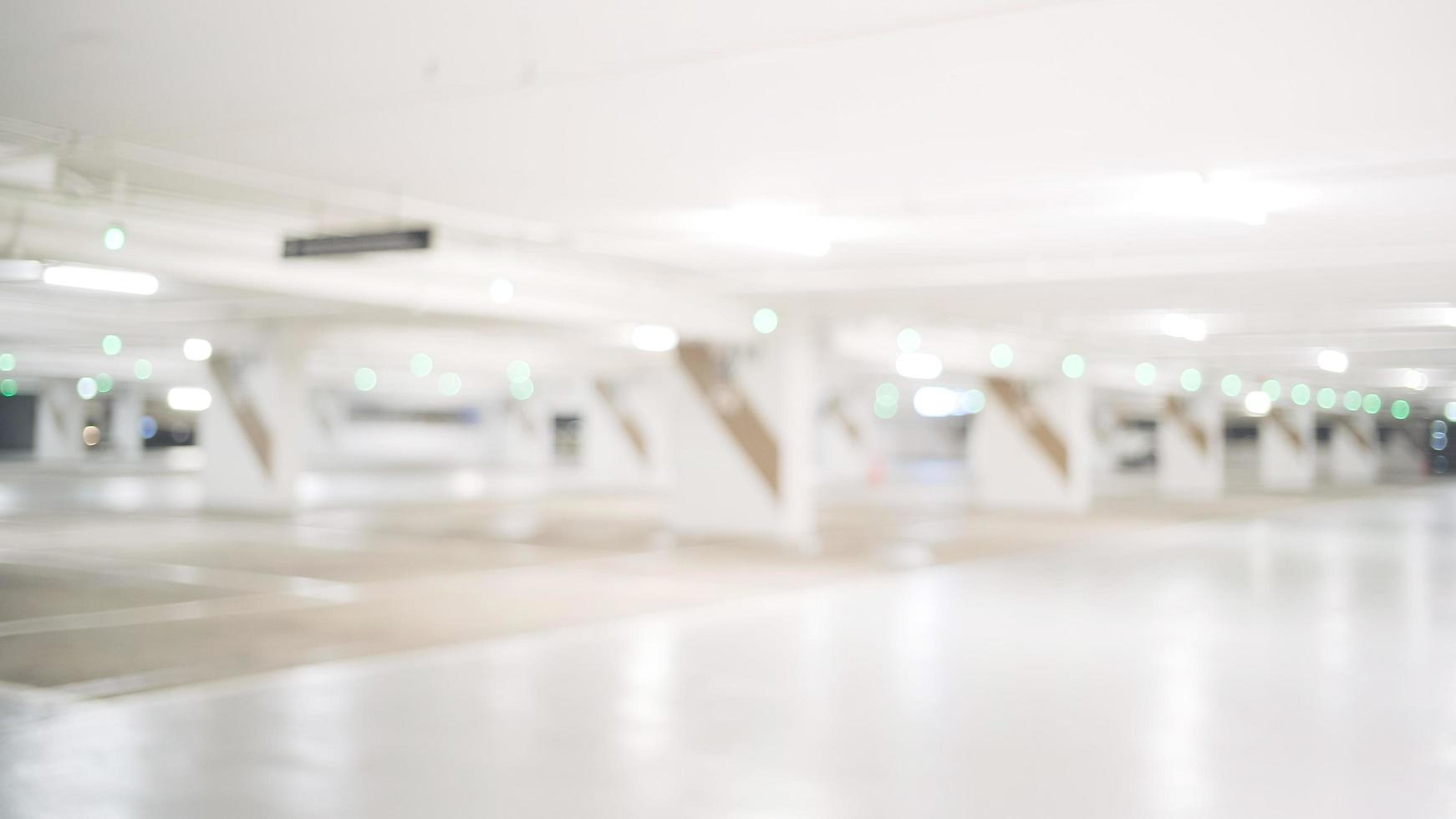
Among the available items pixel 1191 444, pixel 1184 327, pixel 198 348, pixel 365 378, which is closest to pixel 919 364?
pixel 1184 327

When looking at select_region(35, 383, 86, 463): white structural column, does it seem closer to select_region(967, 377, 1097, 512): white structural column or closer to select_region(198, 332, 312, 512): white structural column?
select_region(198, 332, 312, 512): white structural column

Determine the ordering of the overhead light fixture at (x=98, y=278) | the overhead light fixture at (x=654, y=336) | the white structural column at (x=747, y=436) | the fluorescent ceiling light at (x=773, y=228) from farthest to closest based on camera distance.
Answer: the white structural column at (x=747, y=436) → the overhead light fixture at (x=654, y=336) → the overhead light fixture at (x=98, y=278) → the fluorescent ceiling light at (x=773, y=228)

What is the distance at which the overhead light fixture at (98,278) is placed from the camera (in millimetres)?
10859

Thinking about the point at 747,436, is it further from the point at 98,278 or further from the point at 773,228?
the point at 98,278

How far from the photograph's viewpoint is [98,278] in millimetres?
11484

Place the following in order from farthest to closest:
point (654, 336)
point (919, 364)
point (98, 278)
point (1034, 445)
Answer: point (1034, 445) < point (919, 364) < point (654, 336) < point (98, 278)

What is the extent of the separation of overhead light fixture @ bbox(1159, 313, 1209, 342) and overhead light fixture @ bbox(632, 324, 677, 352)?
289 inches

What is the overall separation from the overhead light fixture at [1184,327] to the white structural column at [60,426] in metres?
37.3

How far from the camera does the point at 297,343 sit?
22.3 meters

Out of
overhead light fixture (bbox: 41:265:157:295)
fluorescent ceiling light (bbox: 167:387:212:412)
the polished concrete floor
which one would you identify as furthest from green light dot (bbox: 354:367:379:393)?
overhead light fixture (bbox: 41:265:157:295)

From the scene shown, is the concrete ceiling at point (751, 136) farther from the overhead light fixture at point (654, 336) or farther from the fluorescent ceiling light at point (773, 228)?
the overhead light fixture at point (654, 336)

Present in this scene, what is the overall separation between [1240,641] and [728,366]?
34.3ft

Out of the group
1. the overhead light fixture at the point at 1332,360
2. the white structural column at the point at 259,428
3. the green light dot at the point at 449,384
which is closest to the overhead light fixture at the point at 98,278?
the white structural column at the point at 259,428

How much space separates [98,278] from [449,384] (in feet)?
92.0
